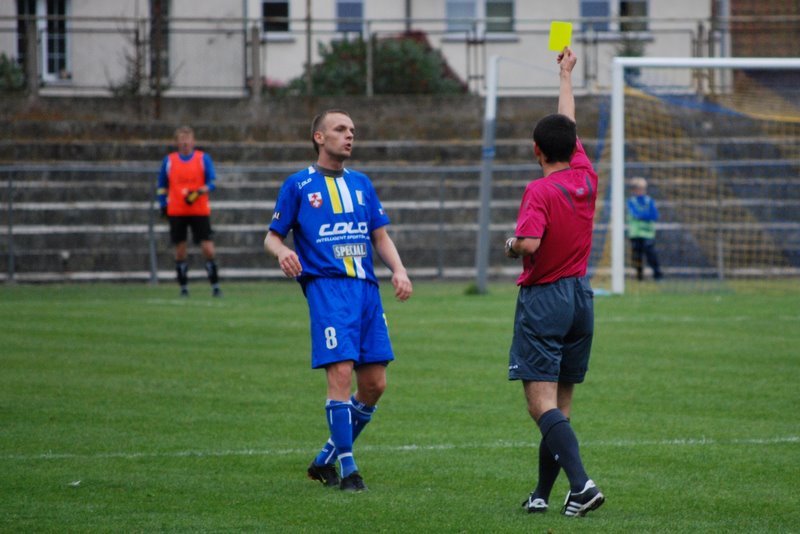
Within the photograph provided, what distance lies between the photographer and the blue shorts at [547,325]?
617 cm

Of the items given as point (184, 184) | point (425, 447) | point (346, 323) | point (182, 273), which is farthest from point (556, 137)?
point (182, 273)

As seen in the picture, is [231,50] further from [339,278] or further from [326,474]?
[326,474]

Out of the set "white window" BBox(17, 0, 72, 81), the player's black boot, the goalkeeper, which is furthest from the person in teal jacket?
the player's black boot

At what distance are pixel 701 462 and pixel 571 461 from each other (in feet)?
6.21

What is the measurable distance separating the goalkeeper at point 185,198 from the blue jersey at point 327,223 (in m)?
12.1

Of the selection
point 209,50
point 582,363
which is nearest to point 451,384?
point 582,363

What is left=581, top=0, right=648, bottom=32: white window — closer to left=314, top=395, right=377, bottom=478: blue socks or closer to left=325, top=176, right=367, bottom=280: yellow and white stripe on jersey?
left=325, top=176, right=367, bottom=280: yellow and white stripe on jersey

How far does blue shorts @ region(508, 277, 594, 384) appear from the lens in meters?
6.17

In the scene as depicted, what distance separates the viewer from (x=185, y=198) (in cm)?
1916

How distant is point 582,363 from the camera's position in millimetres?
6367

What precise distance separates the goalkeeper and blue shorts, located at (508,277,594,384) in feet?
43.5

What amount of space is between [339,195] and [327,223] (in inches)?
7.0

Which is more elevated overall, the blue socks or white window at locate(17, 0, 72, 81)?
white window at locate(17, 0, 72, 81)

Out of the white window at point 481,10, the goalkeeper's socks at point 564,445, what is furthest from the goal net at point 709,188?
the goalkeeper's socks at point 564,445
